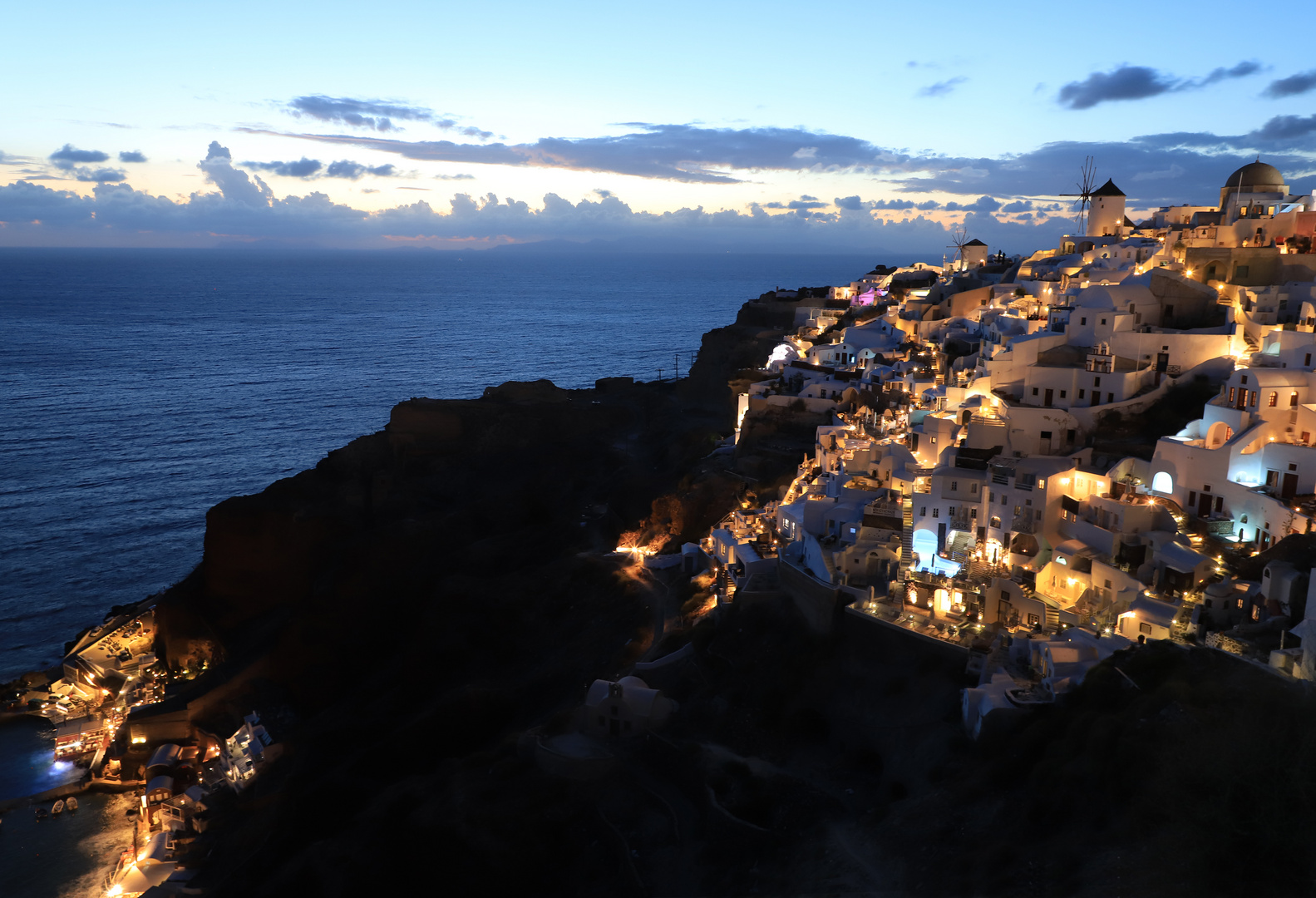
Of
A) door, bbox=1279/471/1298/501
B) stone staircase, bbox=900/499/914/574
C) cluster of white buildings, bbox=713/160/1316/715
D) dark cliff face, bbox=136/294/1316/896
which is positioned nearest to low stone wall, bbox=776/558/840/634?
cluster of white buildings, bbox=713/160/1316/715

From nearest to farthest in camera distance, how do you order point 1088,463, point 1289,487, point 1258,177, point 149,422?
1. point 1289,487
2. point 1088,463
3. point 1258,177
4. point 149,422

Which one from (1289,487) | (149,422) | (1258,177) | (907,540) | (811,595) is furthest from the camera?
(149,422)

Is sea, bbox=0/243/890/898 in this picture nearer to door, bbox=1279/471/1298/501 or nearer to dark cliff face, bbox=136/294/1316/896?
dark cliff face, bbox=136/294/1316/896

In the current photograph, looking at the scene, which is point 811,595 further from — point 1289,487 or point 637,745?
point 1289,487

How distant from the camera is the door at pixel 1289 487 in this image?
29.1m

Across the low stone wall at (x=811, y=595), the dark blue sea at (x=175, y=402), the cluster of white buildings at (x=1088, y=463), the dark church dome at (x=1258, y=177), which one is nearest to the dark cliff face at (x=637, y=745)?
the low stone wall at (x=811, y=595)

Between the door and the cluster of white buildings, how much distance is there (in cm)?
4

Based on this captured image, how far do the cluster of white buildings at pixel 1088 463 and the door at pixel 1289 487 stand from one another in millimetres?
41

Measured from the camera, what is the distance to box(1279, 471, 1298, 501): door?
2909cm

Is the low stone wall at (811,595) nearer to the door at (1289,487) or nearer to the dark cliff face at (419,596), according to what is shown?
the dark cliff face at (419,596)

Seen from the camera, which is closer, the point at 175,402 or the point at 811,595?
the point at 811,595

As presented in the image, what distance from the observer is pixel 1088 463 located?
3506 centimetres

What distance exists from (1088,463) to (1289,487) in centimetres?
698

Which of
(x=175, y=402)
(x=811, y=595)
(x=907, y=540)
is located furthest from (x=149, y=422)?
(x=907, y=540)
